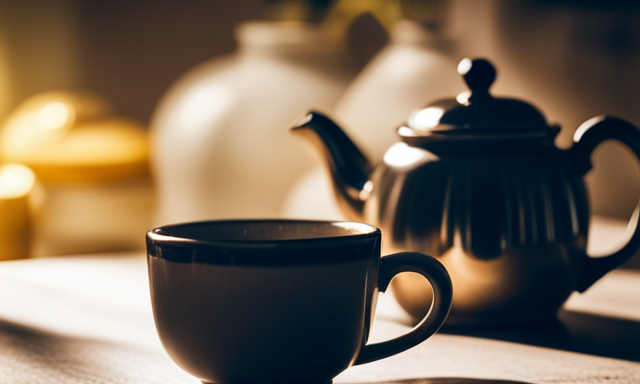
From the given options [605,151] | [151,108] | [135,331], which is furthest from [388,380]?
[151,108]

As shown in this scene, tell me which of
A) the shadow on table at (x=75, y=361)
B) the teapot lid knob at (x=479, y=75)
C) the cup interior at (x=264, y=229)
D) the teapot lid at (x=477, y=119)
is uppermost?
the teapot lid knob at (x=479, y=75)

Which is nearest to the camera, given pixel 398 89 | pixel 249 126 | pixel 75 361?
pixel 75 361

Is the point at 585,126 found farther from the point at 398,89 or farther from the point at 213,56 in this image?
the point at 213,56

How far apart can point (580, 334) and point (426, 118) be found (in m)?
0.16

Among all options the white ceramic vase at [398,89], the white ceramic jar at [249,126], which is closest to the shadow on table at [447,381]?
the white ceramic vase at [398,89]

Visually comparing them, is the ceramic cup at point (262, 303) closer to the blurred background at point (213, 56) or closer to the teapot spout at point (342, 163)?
the teapot spout at point (342, 163)

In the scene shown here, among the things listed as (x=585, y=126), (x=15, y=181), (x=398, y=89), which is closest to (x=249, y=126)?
(x=398, y=89)

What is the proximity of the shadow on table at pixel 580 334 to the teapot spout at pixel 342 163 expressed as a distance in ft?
0.38

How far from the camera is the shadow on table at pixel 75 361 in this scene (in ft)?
1.24

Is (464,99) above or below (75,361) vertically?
above

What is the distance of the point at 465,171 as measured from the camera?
1.51 feet

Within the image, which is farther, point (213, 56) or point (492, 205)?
point (213, 56)

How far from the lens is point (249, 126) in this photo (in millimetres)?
1054

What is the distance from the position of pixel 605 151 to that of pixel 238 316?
24.3 inches
